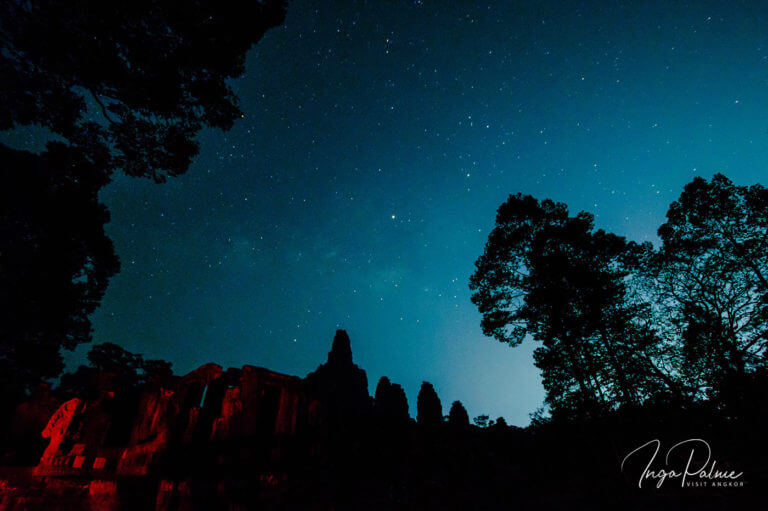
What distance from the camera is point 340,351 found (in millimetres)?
64688

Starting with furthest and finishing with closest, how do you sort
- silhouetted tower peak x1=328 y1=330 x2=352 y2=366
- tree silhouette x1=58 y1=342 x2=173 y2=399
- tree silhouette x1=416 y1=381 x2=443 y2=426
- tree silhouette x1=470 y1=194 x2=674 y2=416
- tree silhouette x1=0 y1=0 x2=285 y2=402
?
silhouetted tower peak x1=328 y1=330 x2=352 y2=366, tree silhouette x1=416 y1=381 x2=443 y2=426, tree silhouette x1=58 y1=342 x2=173 y2=399, tree silhouette x1=470 y1=194 x2=674 y2=416, tree silhouette x1=0 y1=0 x2=285 y2=402

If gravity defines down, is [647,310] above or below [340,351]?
below

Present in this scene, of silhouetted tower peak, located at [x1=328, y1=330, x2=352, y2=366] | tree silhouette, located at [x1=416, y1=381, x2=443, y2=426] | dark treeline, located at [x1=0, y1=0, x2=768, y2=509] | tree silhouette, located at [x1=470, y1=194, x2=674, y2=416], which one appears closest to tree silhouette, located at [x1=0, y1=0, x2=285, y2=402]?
dark treeline, located at [x1=0, y1=0, x2=768, y2=509]

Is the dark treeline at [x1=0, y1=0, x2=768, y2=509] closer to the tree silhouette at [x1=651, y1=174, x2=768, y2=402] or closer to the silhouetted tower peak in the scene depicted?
the tree silhouette at [x1=651, y1=174, x2=768, y2=402]

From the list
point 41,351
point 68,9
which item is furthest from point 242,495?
point 41,351

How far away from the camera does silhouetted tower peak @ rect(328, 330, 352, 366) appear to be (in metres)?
63.4

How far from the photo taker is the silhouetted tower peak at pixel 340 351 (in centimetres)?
6338

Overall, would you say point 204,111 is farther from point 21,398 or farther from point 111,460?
point 21,398

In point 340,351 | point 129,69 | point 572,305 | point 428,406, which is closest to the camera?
point 129,69

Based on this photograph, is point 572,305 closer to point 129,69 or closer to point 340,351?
point 129,69

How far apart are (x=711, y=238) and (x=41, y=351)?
33.4 m

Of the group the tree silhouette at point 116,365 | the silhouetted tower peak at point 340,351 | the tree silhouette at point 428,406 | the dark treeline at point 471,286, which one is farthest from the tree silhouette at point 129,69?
the silhouetted tower peak at point 340,351

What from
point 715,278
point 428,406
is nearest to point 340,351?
point 428,406

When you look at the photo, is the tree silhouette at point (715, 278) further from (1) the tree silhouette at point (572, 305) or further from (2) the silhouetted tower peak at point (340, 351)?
(2) the silhouetted tower peak at point (340, 351)
